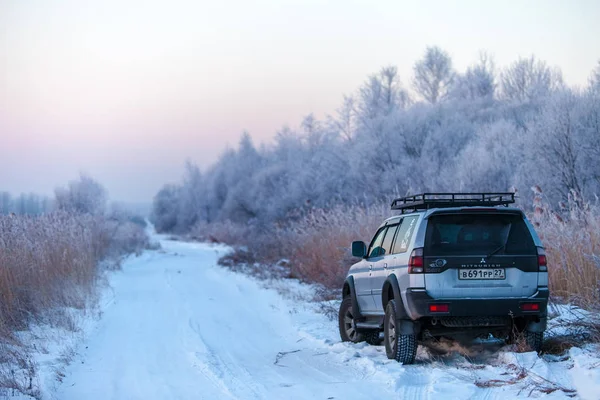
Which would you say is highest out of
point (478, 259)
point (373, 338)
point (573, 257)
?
point (478, 259)

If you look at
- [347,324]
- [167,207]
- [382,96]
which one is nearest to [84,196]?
[382,96]

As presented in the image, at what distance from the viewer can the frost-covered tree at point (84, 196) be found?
4991 centimetres

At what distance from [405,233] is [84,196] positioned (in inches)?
1882

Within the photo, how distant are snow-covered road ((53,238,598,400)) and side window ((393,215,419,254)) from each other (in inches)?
57.7

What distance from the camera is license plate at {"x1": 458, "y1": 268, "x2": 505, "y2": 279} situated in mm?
7848

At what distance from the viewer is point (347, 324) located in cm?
1095

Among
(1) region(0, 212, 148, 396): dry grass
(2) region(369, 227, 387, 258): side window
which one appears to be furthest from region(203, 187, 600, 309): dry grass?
(1) region(0, 212, 148, 396): dry grass

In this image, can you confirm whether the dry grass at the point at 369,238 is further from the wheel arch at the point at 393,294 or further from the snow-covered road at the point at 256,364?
the wheel arch at the point at 393,294

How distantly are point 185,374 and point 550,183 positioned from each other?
19544 mm

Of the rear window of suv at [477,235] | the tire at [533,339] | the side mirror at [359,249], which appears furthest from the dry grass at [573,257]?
the side mirror at [359,249]

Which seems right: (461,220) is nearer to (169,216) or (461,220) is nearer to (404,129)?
(404,129)

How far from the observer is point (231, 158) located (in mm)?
82188

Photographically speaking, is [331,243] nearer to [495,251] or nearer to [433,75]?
[495,251]

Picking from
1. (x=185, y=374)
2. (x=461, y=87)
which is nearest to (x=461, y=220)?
(x=185, y=374)
